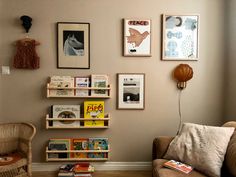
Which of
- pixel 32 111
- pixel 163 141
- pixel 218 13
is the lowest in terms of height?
pixel 163 141

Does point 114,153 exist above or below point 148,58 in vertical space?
below

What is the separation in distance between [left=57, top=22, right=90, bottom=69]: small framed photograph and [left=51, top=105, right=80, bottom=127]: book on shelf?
1.72ft

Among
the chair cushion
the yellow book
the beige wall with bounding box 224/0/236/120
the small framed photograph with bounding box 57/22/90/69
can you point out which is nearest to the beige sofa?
the chair cushion

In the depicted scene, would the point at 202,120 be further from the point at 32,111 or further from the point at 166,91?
the point at 32,111

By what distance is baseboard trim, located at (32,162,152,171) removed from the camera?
275 centimetres

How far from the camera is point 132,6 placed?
271 centimetres

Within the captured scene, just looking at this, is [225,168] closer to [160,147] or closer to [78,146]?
[160,147]

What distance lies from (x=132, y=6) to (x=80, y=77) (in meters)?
1.14

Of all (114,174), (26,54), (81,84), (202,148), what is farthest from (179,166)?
(26,54)

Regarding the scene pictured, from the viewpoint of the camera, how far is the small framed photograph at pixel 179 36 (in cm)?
272

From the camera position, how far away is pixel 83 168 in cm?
261

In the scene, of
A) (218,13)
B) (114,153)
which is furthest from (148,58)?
(114,153)

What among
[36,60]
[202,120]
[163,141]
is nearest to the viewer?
[163,141]

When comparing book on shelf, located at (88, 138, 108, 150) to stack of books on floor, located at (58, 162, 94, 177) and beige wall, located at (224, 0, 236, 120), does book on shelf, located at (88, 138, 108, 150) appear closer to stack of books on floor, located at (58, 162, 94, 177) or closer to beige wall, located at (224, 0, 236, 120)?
stack of books on floor, located at (58, 162, 94, 177)
